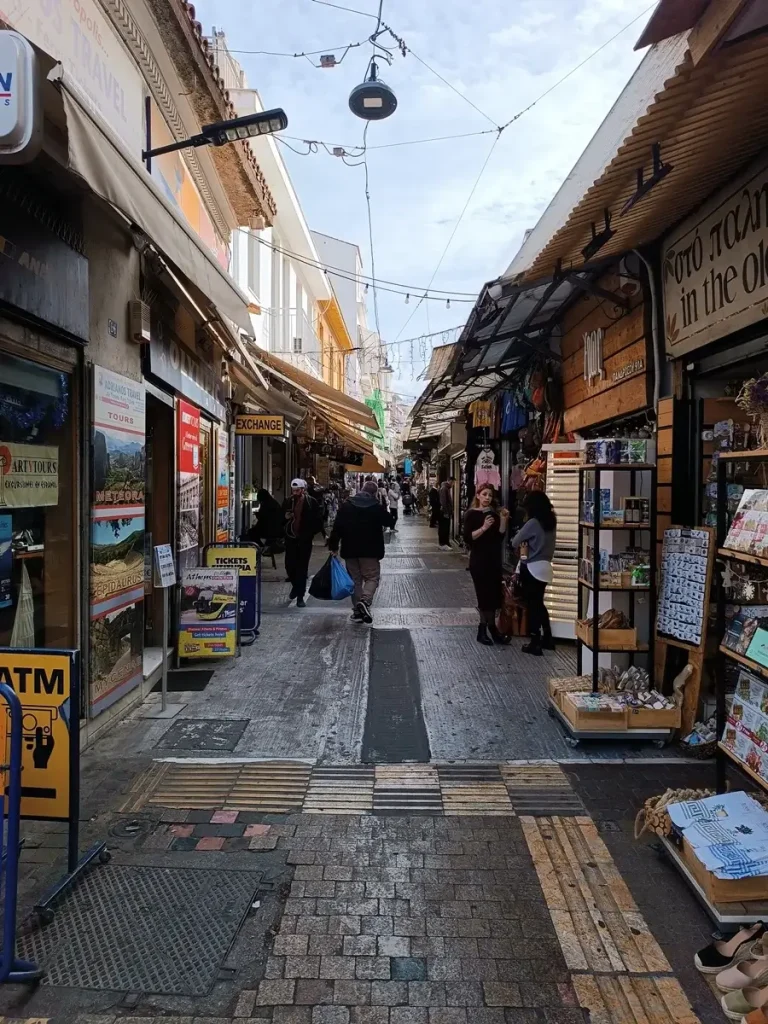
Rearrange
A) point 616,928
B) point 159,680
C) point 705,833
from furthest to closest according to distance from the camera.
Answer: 1. point 159,680
2. point 705,833
3. point 616,928

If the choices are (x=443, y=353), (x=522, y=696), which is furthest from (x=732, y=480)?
(x=443, y=353)

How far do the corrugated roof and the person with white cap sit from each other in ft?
17.4

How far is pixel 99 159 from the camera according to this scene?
336 centimetres

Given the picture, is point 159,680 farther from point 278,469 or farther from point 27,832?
point 278,469

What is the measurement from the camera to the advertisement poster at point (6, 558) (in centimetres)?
432

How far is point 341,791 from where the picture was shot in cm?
409

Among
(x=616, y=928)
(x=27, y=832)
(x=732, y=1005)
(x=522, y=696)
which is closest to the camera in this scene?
(x=732, y=1005)

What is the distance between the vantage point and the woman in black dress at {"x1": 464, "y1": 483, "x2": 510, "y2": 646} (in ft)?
24.4

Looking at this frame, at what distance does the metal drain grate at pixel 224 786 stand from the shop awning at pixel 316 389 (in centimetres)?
→ 851

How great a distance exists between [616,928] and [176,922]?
6.04ft

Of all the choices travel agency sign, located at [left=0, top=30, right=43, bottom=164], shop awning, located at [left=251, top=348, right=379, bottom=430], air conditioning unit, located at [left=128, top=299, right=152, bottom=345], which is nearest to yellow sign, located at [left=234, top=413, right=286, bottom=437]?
shop awning, located at [left=251, top=348, right=379, bottom=430]

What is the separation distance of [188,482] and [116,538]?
2.24 metres

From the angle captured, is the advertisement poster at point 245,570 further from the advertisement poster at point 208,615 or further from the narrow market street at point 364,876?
the narrow market street at point 364,876

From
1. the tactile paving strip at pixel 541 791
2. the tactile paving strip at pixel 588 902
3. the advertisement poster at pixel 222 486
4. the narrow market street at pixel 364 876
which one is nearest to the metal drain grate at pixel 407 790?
the narrow market street at pixel 364 876
